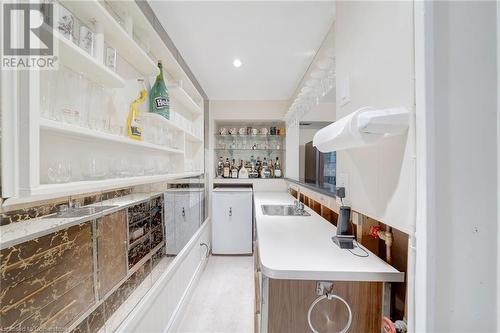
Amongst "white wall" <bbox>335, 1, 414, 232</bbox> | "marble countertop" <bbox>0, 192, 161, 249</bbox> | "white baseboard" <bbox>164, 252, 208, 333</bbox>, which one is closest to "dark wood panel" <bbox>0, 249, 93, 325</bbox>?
"marble countertop" <bbox>0, 192, 161, 249</bbox>

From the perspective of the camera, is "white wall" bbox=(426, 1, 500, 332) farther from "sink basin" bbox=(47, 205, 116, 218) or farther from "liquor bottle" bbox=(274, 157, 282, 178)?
"liquor bottle" bbox=(274, 157, 282, 178)

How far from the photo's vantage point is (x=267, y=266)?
3.15 ft

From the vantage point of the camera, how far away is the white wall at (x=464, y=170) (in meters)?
0.63

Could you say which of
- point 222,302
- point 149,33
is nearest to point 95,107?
point 149,33

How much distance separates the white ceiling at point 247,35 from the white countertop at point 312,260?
5.08ft

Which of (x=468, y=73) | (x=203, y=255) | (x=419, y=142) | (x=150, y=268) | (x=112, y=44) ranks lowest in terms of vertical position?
(x=203, y=255)

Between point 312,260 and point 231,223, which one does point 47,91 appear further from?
point 231,223

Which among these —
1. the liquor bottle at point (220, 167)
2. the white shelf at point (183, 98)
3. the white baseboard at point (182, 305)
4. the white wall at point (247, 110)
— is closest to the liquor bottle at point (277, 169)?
the white wall at point (247, 110)

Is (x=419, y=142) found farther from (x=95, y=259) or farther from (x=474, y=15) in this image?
(x=95, y=259)

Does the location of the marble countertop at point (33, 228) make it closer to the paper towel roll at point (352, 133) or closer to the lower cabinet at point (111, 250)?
the lower cabinet at point (111, 250)

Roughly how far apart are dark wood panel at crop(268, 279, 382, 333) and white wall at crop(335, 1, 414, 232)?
0.33 metres

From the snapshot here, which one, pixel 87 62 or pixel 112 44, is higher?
pixel 112 44

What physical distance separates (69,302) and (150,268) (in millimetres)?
658

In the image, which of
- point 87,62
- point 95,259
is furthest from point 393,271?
point 87,62
